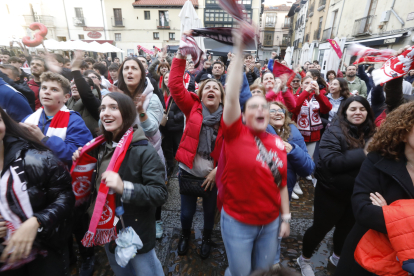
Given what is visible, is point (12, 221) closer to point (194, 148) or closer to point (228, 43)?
point (194, 148)

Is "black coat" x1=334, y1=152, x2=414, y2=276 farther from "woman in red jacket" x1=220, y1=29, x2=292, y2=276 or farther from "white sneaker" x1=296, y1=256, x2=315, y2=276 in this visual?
"white sneaker" x1=296, y1=256, x2=315, y2=276

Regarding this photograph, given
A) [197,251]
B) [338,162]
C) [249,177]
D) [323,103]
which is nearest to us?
[249,177]

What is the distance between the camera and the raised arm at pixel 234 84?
1230mm

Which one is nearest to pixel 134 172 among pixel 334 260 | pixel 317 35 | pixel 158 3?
pixel 334 260

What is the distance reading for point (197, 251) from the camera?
267cm

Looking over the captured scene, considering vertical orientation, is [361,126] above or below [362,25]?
below

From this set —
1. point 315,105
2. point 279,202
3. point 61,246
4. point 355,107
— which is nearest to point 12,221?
point 61,246

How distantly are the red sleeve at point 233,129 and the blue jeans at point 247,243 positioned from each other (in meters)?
0.66

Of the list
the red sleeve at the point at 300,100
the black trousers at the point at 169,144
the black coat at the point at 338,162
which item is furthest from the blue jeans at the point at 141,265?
the red sleeve at the point at 300,100

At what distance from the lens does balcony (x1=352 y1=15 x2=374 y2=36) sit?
1247 cm

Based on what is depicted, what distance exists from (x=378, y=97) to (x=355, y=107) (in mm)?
1318

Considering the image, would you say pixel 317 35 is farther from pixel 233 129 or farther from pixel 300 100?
pixel 233 129

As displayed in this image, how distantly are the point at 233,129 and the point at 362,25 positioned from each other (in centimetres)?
1592

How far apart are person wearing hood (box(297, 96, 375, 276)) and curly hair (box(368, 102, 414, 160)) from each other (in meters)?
0.43
